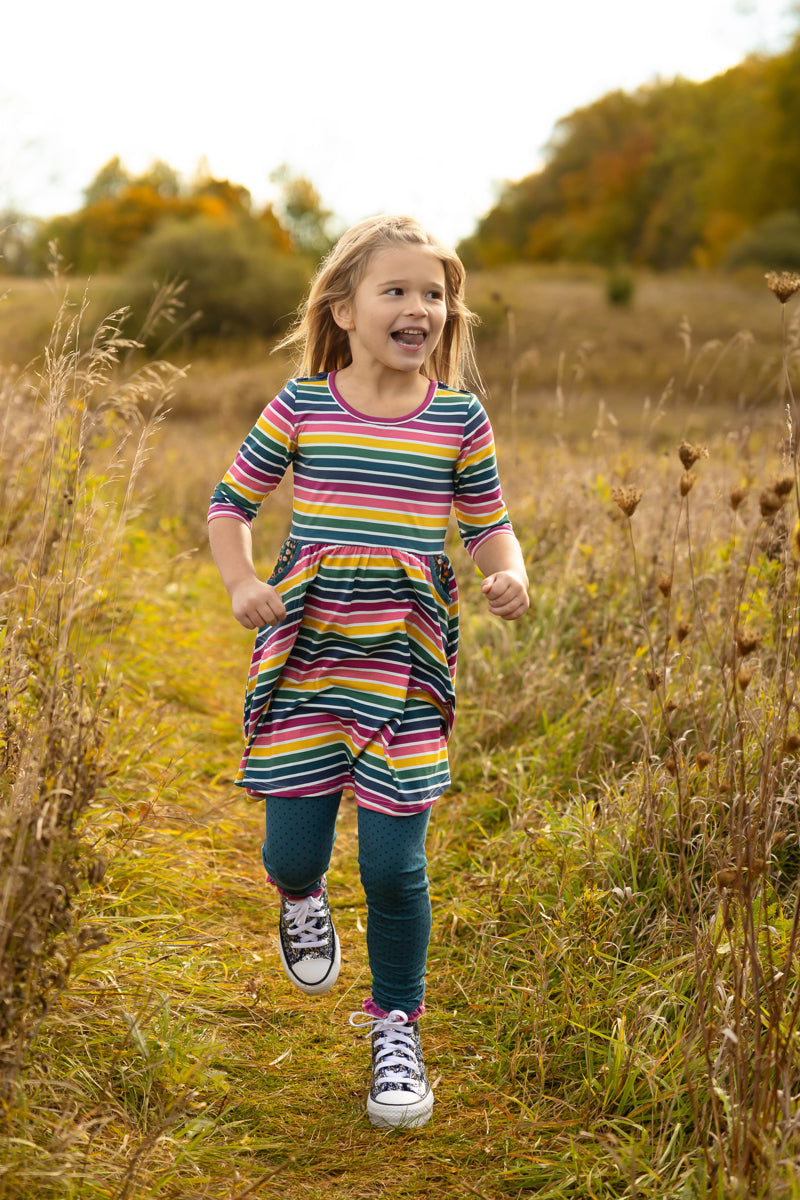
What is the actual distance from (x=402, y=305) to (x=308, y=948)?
56.3 inches

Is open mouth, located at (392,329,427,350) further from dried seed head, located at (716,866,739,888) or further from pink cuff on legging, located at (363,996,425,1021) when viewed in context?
pink cuff on legging, located at (363,996,425,1021)

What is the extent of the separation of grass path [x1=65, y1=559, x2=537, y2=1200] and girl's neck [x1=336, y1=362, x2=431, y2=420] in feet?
3.82

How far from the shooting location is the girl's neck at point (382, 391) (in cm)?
223

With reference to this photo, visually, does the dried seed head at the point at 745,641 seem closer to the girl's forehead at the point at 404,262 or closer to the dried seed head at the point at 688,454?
the dried seed head at the point at 688,454

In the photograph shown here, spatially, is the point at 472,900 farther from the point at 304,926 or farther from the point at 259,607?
the point at 259,607

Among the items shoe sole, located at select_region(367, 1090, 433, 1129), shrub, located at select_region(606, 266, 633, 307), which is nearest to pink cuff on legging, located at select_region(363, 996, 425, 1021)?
shoe sole, located at select_region(367, 1090, 433, 1129)

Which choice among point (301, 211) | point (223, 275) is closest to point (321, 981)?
point (223, 275)

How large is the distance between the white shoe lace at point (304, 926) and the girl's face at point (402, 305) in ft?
4.02

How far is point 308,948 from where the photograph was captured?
2.42 metres

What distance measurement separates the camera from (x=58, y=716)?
1.86m

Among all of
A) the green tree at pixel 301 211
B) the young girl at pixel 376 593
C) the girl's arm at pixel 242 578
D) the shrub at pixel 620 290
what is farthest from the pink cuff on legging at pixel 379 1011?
the green tree at pixel 301 211

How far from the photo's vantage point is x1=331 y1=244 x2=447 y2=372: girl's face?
217cm

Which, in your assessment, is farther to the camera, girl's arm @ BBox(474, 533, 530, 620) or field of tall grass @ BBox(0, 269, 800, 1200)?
girl's arm @ BBox(474, 533, 530, 620)

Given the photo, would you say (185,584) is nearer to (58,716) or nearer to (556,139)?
(58,716)
